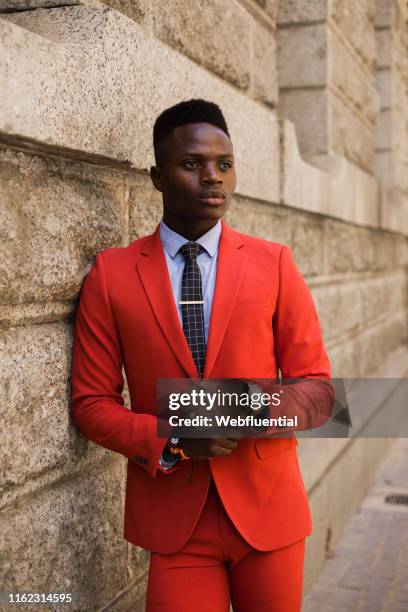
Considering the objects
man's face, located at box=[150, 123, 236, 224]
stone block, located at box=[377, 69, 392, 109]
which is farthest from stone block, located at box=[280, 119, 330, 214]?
stone block, located at box=[377, 69, 392, 109]

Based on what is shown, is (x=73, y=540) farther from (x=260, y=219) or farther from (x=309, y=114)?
(x=309, y=114)

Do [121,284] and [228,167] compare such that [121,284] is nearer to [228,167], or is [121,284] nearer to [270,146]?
[228,167]

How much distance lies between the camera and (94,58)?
2.41 meters

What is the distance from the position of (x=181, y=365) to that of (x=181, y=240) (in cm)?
35

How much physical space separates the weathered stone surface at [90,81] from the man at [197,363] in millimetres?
245

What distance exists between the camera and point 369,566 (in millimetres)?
4770

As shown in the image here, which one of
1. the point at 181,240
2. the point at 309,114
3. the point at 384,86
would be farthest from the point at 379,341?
the point at 181,240

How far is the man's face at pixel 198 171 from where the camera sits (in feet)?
7.27

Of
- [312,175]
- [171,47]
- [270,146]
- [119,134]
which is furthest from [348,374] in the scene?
[119,134]

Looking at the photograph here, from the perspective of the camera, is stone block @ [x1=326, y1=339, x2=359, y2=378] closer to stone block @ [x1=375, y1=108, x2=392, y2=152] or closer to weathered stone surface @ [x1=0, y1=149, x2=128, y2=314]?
stone block @ [x1=375, y1=108, x2=392, y2=152]

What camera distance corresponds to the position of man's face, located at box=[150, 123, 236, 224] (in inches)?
87.2

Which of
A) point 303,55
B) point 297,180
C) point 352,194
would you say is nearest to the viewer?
point 297,180

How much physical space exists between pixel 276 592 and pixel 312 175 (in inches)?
116

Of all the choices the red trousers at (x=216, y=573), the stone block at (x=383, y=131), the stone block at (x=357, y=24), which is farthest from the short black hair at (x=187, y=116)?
the stone block at (x=383, y=131)
